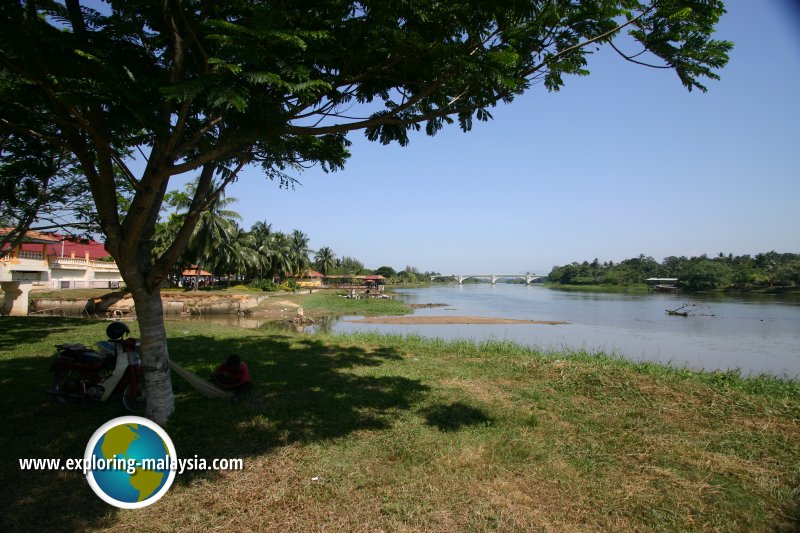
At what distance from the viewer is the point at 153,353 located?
3922 millimetres

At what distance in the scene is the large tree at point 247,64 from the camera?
3.04 meters

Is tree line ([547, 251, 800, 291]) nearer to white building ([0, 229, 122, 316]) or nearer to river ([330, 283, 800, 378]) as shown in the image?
river ([330, 283, 800, 378])

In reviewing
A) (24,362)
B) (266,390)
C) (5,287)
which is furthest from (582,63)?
(5,287)

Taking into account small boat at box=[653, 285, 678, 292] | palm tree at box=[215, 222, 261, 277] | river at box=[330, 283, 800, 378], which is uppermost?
palm tree at box=[215, 222, 261, 277]

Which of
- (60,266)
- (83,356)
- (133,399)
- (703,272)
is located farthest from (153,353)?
(703,272)

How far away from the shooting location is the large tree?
9.97 ft

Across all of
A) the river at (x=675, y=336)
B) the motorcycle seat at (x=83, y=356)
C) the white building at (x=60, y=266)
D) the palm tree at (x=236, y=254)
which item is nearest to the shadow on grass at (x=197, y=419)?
the motorcycle seat at (x=83, y=356)

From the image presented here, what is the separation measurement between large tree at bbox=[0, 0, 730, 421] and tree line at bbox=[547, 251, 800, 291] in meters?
76.5

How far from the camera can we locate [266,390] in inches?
213

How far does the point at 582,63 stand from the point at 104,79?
15.0 feet

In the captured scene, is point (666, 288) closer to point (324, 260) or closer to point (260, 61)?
point (324, 260)

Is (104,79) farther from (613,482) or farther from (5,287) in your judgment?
(5,287)

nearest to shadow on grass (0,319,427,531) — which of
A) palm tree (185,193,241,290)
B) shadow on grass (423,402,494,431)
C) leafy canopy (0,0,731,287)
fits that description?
shadow on grass (423,402,494,431)

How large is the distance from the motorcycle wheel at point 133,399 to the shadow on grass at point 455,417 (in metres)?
3.16
